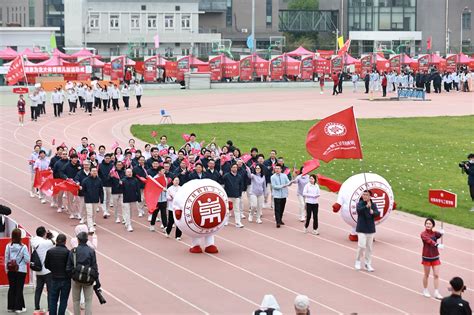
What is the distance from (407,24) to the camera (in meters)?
108

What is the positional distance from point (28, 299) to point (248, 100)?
143 feet

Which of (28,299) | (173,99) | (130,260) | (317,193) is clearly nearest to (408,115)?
(173,99)

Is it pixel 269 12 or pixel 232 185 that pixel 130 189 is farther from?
pixel 269 12

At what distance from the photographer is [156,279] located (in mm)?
19000

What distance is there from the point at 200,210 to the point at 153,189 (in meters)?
2.84

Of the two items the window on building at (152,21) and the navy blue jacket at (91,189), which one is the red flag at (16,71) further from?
the window on building at (152,21)

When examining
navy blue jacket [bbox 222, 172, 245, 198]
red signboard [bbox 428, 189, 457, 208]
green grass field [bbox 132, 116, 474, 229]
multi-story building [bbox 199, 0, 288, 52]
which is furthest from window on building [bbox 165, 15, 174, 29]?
red signboard [bbox 428, 189, 457, 208]

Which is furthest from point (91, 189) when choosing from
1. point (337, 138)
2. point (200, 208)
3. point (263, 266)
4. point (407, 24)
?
point (407, 24)

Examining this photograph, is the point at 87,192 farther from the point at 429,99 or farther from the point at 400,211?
the point at 429,99

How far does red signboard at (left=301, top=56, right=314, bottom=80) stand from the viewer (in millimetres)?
73250

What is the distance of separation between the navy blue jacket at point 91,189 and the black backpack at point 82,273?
7.77m

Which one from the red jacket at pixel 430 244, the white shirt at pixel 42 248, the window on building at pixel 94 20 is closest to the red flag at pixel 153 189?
the white shirt at pixel 42 248

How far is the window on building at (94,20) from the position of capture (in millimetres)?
93438

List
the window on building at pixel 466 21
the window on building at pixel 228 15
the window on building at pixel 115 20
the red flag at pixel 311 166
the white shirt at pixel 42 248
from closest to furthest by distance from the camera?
1. the white shirt at pixel 42 248
2. the red flag at pixel 311 166
3. the window on building at pixel 115 20
4. the window on building at pixel 466 21
5. the window on building at pixel 228 15
